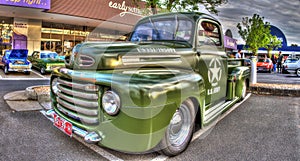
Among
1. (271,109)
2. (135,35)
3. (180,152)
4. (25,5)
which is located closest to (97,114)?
(180,152)

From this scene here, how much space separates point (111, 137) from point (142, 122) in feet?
1.37

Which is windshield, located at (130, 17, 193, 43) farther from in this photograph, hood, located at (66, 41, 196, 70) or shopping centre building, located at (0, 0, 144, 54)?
shopping centre building, located at (0, 0, 144, 54)

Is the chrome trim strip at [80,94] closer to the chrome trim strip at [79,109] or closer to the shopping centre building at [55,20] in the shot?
the chrome trim strip at [79,109]

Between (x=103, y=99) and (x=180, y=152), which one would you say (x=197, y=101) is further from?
(x=103, y=99)

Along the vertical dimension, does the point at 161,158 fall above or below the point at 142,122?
below

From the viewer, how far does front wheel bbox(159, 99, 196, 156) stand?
10.4 feet

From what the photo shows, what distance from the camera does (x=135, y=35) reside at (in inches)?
189

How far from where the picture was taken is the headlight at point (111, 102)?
8.90ft

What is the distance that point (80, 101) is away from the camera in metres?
3.07

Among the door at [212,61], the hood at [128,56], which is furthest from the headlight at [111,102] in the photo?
the door at [212,61]

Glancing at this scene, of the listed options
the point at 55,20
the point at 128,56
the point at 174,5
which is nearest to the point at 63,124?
the point at 128,56

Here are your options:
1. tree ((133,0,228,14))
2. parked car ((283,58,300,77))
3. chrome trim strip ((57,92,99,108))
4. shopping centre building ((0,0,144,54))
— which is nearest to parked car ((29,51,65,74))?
shopping centre building ((0,0,144,54))

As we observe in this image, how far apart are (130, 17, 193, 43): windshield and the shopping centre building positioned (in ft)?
44.8

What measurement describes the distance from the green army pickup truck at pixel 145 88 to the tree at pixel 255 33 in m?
35.1
